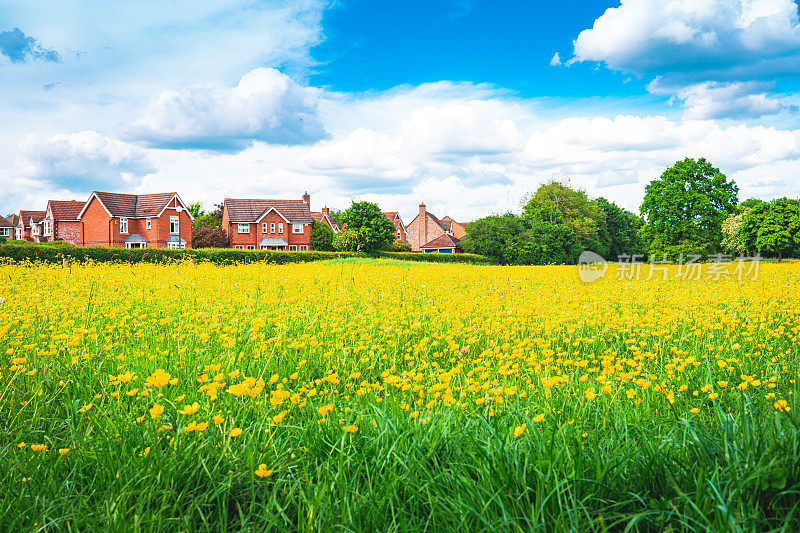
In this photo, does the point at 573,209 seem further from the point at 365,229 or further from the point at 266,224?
the point at 266,224

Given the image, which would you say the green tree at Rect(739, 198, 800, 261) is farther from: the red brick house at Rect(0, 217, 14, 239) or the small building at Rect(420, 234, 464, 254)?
the red brick house at Rect(0, 217, 14, 239)

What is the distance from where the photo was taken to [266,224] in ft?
208

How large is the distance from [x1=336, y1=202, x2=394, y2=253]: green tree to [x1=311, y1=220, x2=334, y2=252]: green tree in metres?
7.24

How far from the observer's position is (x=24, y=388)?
150 inches

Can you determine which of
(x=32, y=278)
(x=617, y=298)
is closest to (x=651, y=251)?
(x=617, y=298)

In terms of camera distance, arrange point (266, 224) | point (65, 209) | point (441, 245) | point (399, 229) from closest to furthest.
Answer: point (65, 209) < point (266, 224) < point (441, 245) < point (399, 229)

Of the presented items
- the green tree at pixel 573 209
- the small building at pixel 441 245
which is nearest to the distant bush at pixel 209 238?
the small building at pixel 441 245

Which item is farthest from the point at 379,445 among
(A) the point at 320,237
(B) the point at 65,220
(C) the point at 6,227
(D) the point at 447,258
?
(C) the point at 6,227

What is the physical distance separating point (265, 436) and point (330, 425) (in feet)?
1.23

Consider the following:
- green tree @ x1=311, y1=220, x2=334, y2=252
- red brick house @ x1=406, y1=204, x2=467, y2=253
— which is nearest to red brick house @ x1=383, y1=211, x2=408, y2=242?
red brick house @ x1=406, y1=204, x2=467, y2=253

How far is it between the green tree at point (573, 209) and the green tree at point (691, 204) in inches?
486

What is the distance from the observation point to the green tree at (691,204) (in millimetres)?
42469

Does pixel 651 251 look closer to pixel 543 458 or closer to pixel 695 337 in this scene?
pixel 695 337

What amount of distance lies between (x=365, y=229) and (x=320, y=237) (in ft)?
37.9
